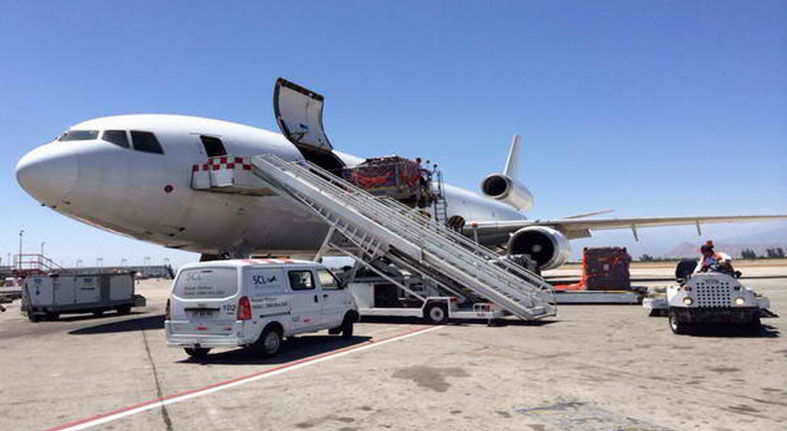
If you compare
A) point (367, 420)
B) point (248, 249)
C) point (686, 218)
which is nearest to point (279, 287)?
point (367, 420)


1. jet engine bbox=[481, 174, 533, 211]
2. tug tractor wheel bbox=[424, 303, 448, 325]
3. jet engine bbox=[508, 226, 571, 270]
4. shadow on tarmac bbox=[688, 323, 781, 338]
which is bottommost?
shadow on tarmac bbox=[688, 323, 781, 338]

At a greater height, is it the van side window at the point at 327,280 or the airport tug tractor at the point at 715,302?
the van side window at the point at 327,280

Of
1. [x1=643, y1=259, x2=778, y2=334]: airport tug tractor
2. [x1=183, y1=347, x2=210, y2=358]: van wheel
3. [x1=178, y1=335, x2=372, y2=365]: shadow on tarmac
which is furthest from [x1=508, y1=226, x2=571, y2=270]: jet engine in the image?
[x1=183, y1=347, x2=210, y2=358]: van wheel

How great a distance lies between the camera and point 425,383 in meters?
6.60

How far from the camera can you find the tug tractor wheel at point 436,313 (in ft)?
42.4

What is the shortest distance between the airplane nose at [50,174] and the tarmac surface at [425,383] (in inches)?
125

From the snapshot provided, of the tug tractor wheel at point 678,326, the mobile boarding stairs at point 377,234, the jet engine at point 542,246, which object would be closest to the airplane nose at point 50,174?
the mobile boarding stairs at point 377,234

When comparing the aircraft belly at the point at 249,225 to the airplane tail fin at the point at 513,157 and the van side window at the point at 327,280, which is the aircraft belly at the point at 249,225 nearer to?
the van side window at the point at 327,280

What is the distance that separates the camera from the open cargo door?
16.6 meters

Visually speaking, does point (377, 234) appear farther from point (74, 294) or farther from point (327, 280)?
point (74, 294)

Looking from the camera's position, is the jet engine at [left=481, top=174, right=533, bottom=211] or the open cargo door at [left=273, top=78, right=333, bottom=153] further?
the jet engine at [left=481, top=174, right=533, bottom=211]

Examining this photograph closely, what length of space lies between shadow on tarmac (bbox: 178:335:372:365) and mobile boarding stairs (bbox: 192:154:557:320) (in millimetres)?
3087

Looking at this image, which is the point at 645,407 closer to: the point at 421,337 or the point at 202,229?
the point at 421,337

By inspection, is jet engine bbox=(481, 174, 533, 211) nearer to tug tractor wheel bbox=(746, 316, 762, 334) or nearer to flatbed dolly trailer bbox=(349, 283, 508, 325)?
flatbed dolly trailer bbox=(349, 283, 508, 325)
